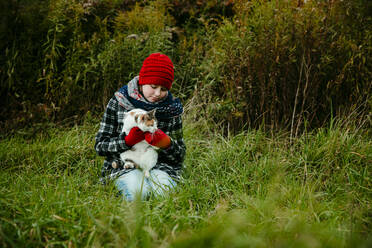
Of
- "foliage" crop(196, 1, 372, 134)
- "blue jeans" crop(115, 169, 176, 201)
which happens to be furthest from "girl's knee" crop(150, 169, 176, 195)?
"foliage" crop(196, 1, 372, 134)

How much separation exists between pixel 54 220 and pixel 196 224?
81 centimetres

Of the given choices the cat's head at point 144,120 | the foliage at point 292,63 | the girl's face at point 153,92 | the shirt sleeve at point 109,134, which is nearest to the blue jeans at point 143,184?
the shirt sleeve at point 109,134

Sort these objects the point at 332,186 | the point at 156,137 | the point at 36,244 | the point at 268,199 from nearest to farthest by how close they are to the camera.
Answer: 1. the point at 36,244
2. the point at 268,199
3. the point at 156,137
4. the point at 332,186

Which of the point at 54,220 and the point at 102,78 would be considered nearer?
the point at 54,220

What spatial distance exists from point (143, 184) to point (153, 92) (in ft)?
2.31

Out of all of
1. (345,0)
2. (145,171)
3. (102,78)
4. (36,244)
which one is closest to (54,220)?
(36,244)

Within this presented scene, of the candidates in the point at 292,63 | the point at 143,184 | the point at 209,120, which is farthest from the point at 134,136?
the point at 292,63

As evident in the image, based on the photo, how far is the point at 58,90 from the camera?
157 inches

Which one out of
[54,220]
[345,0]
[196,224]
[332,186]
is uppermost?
[345,0]

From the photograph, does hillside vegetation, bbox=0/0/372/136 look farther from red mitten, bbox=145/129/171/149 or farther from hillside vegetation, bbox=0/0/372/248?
red mitten, bbox=145/129/171/149

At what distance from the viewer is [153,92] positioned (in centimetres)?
230

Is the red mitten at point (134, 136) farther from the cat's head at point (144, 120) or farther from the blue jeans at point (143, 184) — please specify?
the blue jeans at point (143, 184)

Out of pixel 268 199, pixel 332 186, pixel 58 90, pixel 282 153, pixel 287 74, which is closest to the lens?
pixel 268 199

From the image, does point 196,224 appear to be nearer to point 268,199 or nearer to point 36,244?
point 268,199
